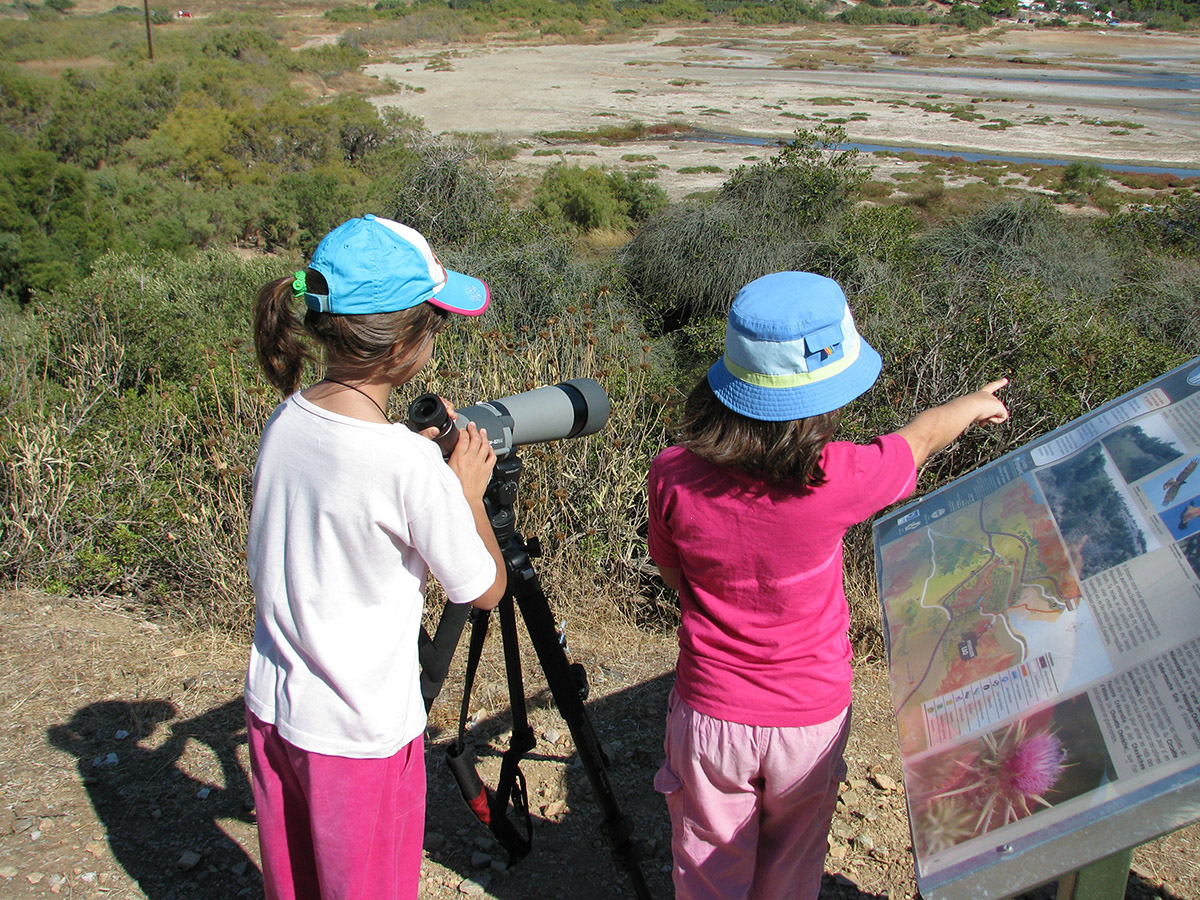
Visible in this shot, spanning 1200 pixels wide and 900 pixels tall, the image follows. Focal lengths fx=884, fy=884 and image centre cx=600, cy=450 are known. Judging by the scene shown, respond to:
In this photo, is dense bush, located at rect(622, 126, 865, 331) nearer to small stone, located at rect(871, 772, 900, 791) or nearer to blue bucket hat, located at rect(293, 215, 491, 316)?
small stone, located at rect(871, 772, 900, 791)

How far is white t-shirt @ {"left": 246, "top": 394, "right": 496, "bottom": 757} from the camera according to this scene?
1.39 m

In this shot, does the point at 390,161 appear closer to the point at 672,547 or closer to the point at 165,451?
the point at 165,451

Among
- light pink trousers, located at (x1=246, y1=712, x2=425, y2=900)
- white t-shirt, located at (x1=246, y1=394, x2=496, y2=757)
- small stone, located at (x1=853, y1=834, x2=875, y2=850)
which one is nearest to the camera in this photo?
white t-shirt, located at (x1=246, y1=394, x2=496, y2=757)

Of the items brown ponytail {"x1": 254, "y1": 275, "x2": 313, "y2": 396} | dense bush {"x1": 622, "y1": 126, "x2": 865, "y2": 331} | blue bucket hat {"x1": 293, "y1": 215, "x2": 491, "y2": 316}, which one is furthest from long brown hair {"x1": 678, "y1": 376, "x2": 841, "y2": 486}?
dense bush {"x1": 622, "y1": 126, "x2": 865, "y2": 331}

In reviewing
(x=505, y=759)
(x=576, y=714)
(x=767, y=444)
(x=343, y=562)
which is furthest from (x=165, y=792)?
(x=767, y=444)

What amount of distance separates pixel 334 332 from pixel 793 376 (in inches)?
29.9

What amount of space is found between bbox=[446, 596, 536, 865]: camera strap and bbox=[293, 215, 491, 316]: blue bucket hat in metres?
0.74

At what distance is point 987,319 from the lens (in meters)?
4.57

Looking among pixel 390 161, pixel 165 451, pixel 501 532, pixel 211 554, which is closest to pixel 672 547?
pixel 501 532

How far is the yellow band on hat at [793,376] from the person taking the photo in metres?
1.43

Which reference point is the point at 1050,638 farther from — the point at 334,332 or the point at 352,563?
the point at 334,332

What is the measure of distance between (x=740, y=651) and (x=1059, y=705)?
0.50 m

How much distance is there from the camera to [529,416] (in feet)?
6.36

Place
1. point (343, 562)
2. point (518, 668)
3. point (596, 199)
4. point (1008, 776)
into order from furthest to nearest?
1. point (596, 199)
2. point (518, 668)
3. point (343, 562)
4. point (1008, 776)
